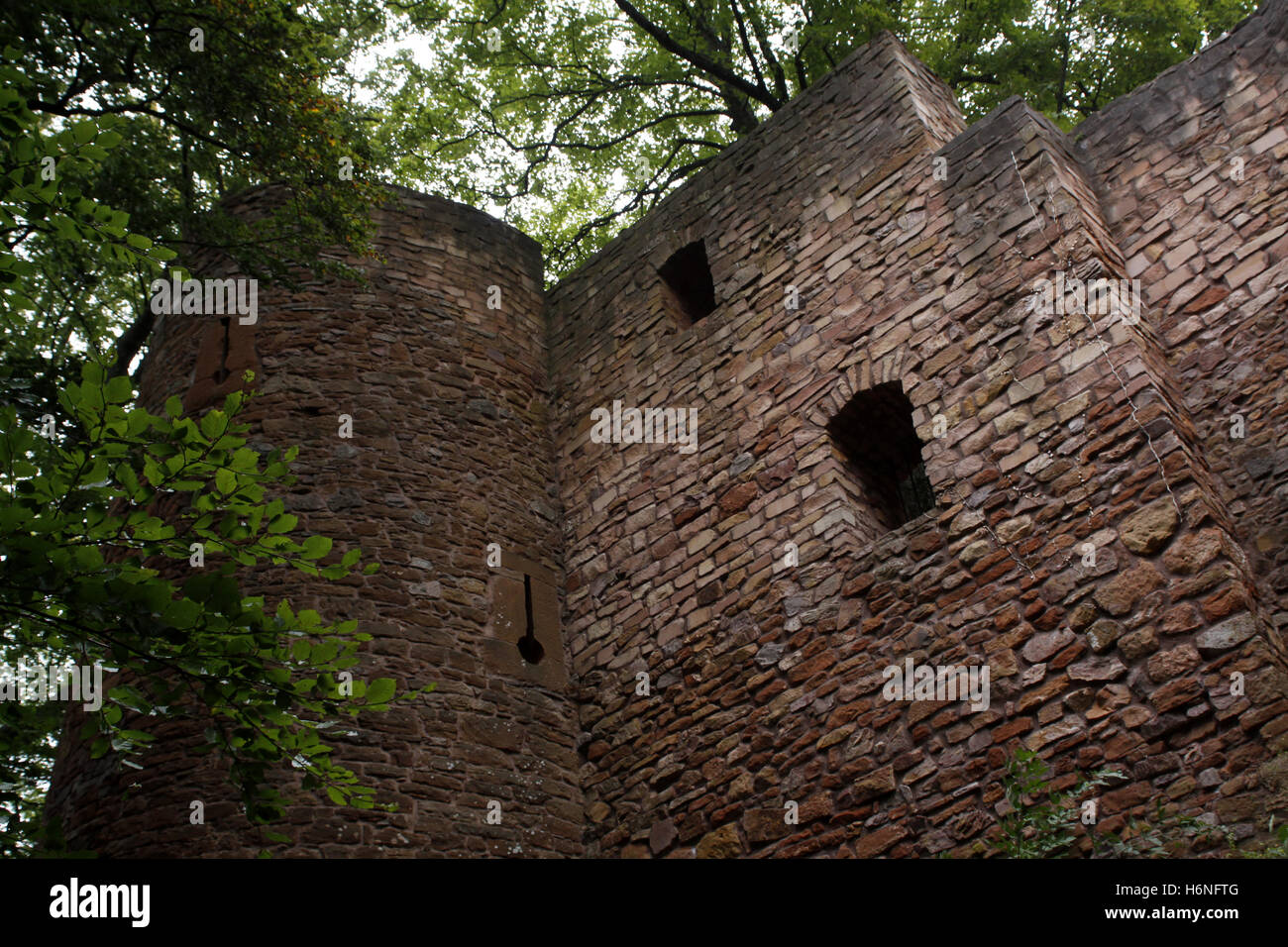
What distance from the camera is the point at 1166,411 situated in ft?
18.2

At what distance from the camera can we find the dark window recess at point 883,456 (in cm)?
699

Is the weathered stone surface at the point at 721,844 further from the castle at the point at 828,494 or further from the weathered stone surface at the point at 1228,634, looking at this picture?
the weathered stone surface at the point at 1228,634

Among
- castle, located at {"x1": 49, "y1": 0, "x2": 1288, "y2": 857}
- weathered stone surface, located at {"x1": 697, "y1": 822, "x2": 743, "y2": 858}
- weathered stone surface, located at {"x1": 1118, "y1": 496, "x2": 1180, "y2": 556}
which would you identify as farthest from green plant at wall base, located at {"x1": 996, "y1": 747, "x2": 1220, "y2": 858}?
weathered stone surface, located at {"x1": 697, "y1": 822, "x2": 743, "y2": 858}

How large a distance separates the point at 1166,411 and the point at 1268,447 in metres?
0.64

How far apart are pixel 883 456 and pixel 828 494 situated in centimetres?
59

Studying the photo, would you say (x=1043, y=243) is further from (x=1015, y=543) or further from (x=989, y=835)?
(x=989, y=835)

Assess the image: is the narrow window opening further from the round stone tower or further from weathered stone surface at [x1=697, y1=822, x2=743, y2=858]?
weathered stone surface at [x1=697, y1=822, x2=743, y2=858]

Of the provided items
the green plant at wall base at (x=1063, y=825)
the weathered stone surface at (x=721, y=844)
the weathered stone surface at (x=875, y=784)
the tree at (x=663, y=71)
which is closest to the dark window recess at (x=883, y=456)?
the weathered stone surface at (x=875, y=784)

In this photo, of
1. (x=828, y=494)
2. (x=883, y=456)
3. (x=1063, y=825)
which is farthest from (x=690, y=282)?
(x=1063, y=825)

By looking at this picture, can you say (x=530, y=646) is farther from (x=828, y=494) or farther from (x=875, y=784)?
(x=875, y=784)

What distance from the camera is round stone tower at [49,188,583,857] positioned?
20.9 ft

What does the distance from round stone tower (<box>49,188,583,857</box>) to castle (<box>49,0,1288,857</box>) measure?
0.09 feet
